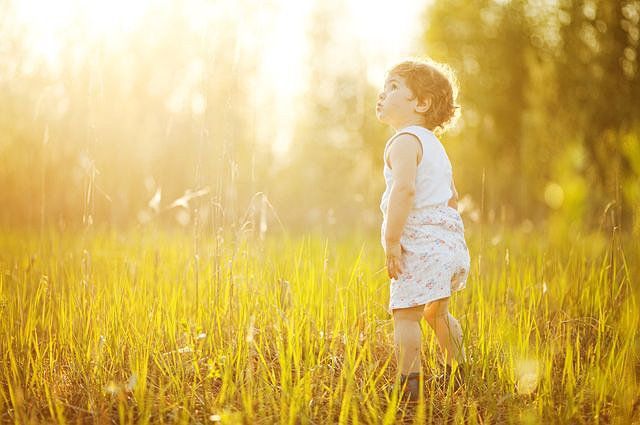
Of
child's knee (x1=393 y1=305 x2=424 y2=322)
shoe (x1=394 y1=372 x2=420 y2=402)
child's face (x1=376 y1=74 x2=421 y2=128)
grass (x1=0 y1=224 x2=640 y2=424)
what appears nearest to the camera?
grass (x1=0 y1=224 x2=640 y2=424)

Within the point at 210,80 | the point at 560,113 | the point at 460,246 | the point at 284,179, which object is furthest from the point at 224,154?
the point at 284,179

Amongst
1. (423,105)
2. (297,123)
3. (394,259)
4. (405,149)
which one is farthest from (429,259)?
(297,123)

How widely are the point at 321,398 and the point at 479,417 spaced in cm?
56

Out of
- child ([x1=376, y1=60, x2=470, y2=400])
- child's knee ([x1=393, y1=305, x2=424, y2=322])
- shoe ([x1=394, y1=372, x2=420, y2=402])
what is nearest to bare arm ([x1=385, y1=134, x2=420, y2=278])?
child ([x1=376, y1=60, x2=470, y2=400])

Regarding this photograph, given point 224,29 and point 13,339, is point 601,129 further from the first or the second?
point 13,339

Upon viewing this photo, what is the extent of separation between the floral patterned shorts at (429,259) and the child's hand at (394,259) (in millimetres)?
25

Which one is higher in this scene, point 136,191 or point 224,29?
point 224,29

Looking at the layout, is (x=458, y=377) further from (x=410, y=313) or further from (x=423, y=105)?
(x=423, y=105)

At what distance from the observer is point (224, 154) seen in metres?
2.78

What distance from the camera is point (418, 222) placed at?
102 inches

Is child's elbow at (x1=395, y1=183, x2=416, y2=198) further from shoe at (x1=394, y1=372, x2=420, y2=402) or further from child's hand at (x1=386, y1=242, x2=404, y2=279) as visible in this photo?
shoe at (x1=394, y1=372, x2=420, y2=402)

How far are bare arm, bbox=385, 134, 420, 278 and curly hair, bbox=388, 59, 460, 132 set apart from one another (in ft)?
0.92

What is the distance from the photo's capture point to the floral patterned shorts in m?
2.51

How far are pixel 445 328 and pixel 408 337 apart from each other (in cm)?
23
